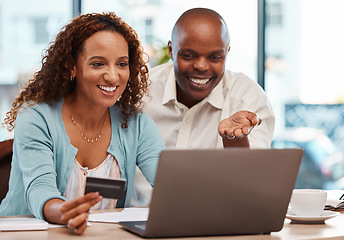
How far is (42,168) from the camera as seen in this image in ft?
5.60

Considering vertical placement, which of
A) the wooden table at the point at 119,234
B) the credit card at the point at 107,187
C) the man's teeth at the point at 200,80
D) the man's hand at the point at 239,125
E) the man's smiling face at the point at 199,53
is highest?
the man's smiling face at the point at 199,53

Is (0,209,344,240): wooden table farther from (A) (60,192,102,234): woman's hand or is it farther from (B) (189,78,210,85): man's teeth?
(B) (189,78,210,85): man's teeth

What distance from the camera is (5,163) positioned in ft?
6.79

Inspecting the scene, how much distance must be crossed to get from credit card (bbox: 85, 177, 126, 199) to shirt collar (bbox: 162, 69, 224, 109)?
51.4 inches

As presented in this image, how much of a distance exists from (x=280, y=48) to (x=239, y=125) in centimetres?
353

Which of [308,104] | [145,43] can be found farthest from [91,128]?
[308,104]

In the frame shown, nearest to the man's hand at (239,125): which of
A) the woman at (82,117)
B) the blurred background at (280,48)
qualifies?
the woman at (82,117)

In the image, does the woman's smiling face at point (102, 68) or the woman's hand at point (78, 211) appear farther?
the woman's smiling face at point (102, 68)

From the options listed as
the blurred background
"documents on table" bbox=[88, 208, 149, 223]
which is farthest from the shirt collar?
the blurred background

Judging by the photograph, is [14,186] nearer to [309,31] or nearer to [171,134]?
[171,134]

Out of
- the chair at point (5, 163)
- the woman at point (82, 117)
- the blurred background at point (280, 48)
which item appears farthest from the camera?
the blurred background at point (280, 48)

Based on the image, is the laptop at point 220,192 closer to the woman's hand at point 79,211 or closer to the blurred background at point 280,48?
the woman's hand at point 79,211

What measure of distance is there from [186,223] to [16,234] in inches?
16.9

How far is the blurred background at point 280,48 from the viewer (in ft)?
17.0
